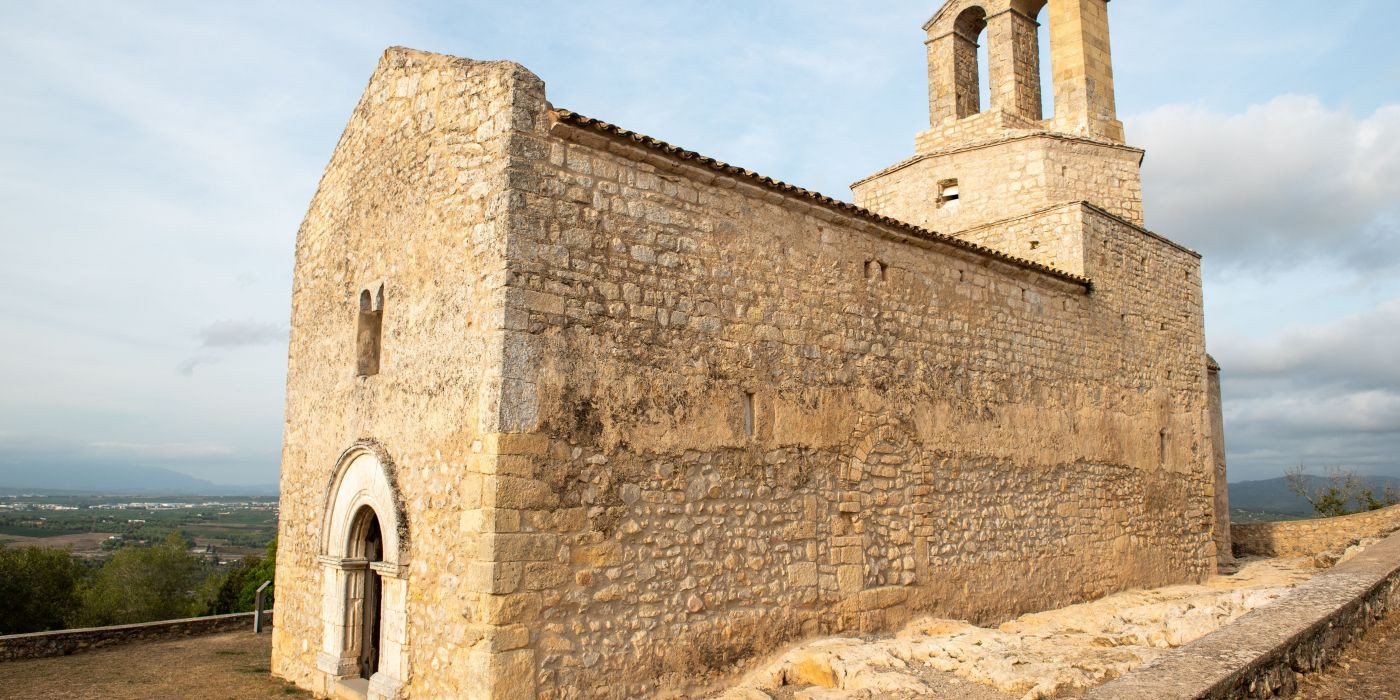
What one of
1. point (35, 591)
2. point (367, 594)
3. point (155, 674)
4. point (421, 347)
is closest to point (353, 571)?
point (367, 594)

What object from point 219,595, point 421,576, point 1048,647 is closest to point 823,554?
point 1048,647

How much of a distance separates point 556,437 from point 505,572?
975 mm

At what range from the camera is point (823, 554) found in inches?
302

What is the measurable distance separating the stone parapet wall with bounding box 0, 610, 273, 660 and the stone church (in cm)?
375

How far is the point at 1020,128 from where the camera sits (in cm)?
1358

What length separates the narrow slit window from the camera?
7891 mm

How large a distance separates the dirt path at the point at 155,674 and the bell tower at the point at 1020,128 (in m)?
11.1

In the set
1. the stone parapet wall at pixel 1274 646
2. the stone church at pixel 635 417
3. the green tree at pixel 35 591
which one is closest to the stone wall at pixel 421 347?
the stone church at pixel 635 417

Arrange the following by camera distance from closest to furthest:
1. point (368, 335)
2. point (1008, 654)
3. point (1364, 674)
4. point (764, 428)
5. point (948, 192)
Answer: point (1364, 674), point (1008, 654), point (764, 428), point (368, 335), point (948, 192)

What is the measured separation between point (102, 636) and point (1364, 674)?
13.2 meters

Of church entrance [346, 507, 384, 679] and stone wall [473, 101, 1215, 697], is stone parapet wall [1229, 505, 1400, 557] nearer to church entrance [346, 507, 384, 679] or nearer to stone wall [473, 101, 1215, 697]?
stone wall [473, 101, 1215, 697]

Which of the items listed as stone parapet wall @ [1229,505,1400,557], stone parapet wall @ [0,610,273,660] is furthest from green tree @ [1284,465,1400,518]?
stone parapet wall @ [0,610,273,660]

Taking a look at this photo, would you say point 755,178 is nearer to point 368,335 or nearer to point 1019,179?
point 368,335

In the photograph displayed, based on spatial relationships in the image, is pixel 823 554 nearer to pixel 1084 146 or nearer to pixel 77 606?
pixel 1084 146
